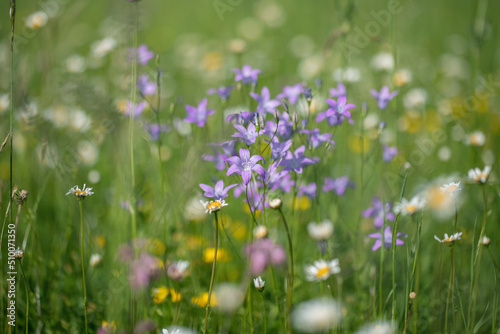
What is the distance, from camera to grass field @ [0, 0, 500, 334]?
1.57 metres

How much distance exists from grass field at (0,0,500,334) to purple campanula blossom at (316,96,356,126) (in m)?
0.01

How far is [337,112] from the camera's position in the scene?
171cm

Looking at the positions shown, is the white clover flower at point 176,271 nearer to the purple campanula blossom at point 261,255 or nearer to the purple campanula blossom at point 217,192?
the purple campanula blossom at point 217,192

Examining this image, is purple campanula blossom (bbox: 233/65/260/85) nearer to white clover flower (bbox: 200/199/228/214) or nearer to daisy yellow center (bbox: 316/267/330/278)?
white clover flower (bbox: 200/199/228/214)

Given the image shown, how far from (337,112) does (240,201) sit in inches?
52.5

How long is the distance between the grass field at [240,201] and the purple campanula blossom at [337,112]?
0.01m

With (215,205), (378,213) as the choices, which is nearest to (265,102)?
(215,205)

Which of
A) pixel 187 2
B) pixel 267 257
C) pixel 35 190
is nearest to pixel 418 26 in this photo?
pixel 187 2

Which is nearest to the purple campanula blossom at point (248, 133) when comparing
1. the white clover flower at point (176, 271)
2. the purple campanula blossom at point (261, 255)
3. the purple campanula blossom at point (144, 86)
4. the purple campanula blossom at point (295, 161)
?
the purple campanula blossom at point (295, 161)

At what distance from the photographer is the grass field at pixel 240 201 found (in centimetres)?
157

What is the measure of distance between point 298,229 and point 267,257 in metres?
1.19

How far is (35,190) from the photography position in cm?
258

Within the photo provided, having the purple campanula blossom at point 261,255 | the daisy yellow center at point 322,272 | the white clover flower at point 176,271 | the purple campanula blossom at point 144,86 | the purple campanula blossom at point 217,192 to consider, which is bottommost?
the purple campanula blossom at point 261,255

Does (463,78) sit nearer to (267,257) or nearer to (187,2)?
(267,257)
